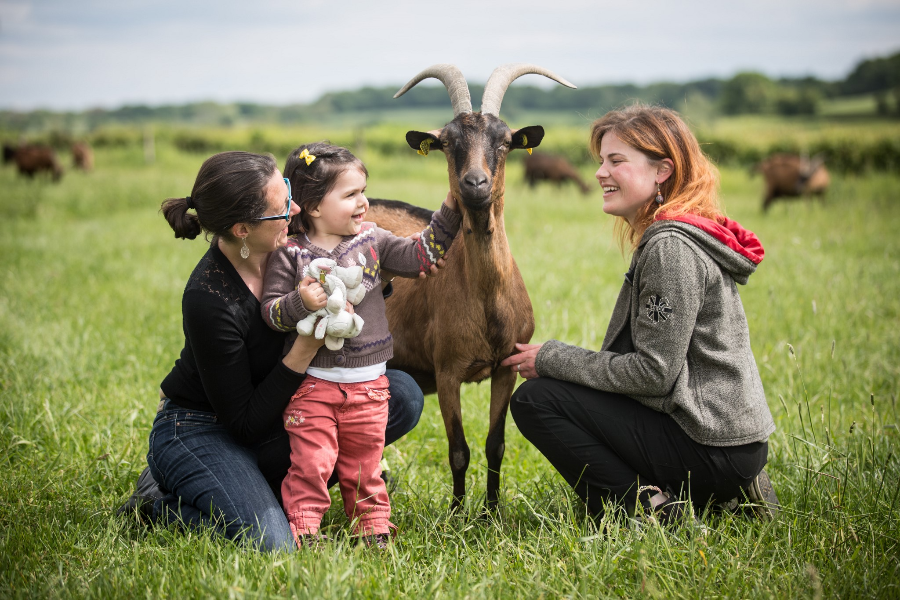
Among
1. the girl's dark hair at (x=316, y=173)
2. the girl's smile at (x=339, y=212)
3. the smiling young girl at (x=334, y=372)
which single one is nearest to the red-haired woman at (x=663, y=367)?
the smiling young girl at (x=334, y=372)

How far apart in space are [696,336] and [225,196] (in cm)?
195

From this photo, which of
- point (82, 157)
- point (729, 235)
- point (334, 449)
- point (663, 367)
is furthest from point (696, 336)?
point (82, 157)

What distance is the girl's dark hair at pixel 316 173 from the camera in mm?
2648

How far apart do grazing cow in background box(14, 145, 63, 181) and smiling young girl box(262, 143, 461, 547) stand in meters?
20.5

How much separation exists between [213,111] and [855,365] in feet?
222

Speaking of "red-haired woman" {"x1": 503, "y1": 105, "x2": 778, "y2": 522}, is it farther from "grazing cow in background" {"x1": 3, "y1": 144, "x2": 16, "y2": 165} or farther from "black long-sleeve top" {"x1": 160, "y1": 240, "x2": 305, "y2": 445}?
"grazing cow in background" {"x1": 3, "y1": 144, "x2": 16, "y2": 165}

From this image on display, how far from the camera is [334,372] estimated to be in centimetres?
270

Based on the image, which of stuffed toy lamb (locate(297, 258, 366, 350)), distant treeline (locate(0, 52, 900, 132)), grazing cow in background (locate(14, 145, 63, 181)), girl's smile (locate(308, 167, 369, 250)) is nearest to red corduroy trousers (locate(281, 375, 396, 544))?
stuffed toy lamb (locate(297, 258, 366, 350))

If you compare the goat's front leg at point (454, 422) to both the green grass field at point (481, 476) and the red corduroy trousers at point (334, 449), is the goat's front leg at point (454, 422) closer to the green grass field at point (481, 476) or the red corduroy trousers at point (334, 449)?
the green grass field at point (481, 476)

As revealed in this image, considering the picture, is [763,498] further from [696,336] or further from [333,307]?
[333,307]

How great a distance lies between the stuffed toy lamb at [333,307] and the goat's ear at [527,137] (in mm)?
998

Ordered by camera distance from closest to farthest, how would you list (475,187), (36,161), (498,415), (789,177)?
1. (475,187)
2. (498,415)
3. (789,177)
4. (36,161)

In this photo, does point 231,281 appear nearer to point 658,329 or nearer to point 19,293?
point 658,329

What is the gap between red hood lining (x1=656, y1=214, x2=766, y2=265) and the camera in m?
2.55
